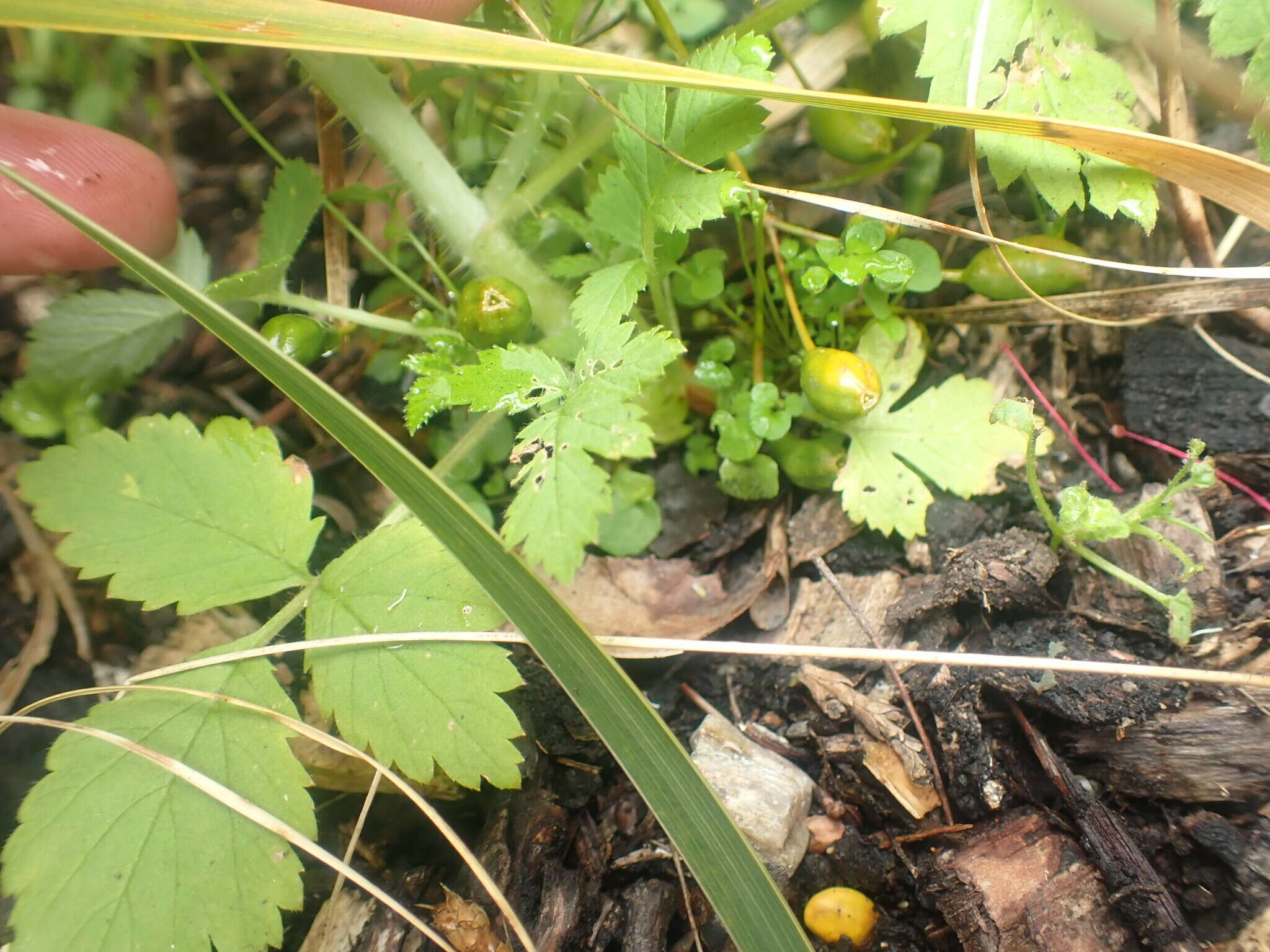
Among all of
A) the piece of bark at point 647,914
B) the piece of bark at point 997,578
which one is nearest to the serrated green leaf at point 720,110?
the piece of bark at point 997,578

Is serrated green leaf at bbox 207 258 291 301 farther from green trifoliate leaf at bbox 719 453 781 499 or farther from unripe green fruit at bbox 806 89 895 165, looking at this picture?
unripe green fruit at bbox 806 89 895 165

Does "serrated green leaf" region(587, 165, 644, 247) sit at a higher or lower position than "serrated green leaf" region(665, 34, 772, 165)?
lower

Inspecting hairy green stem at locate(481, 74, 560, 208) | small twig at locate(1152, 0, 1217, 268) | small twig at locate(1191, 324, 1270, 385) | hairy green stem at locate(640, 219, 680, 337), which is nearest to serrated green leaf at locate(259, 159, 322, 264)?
hairy green stem at locate(481, 74, 560, 208)

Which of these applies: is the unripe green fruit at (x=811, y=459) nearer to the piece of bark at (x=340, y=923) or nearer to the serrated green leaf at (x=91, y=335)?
the piece of bark at (x=340, y=923)

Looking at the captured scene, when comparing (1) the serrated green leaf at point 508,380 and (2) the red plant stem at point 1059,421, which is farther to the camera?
(2) the red plant stem at point 1059,421

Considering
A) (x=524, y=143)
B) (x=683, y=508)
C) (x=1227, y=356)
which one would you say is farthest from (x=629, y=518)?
(x=1227, y=356)

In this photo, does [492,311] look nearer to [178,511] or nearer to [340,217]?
[340,217]
